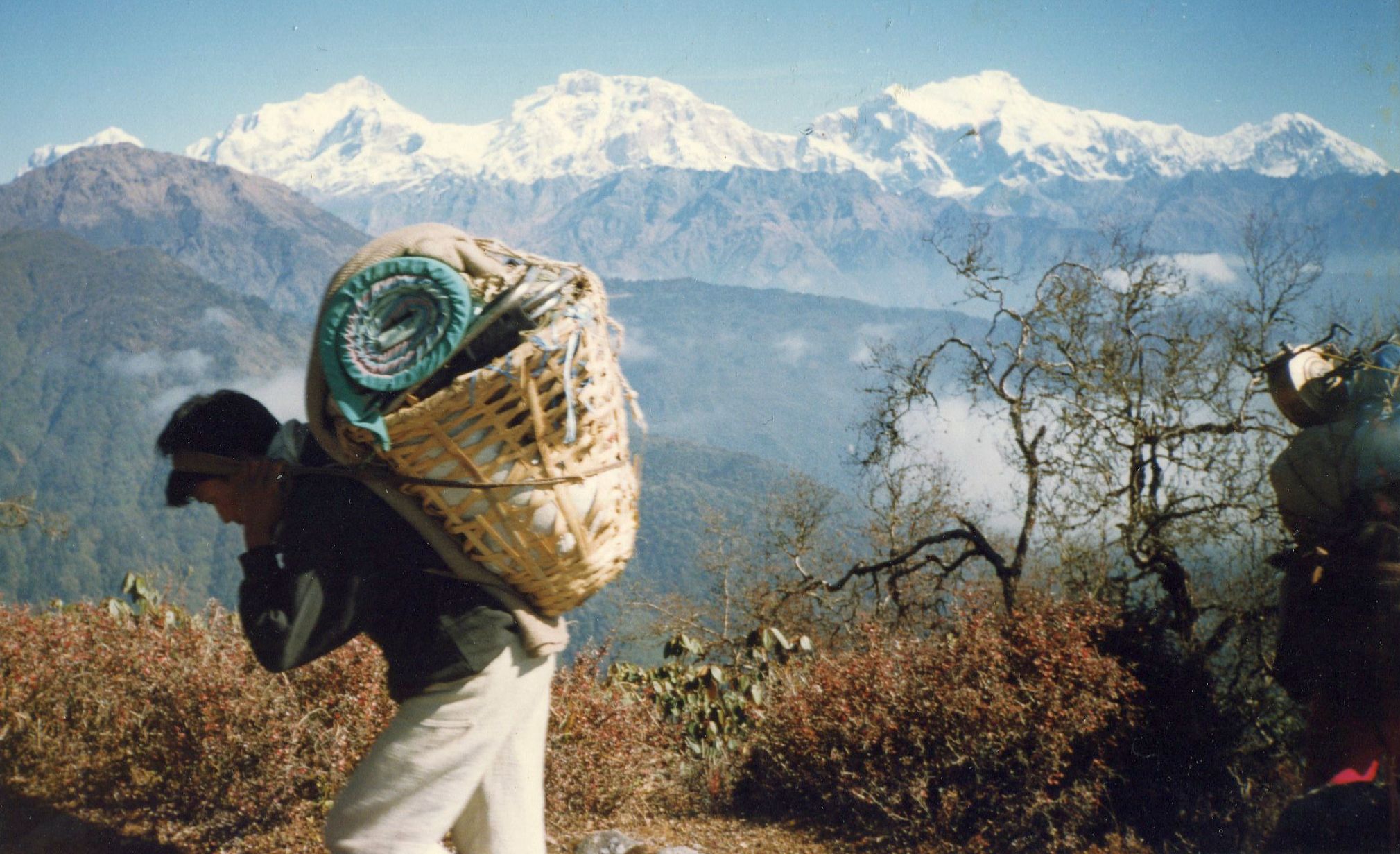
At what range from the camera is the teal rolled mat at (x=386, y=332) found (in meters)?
2.24

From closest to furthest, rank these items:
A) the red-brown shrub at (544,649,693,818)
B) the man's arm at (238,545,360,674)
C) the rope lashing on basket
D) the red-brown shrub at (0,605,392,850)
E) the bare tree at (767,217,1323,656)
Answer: the man's arm at (238,545,360,674)
the rope lashing on basket
the red-brown shrub at (0,605,392,850)
the red-brown shrub at (544,649,693,818)
the bare tree at (767,217,1323,656)

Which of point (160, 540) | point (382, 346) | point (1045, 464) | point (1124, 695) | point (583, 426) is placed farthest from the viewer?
point (160, 540)

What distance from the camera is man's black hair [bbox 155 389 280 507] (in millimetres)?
2408

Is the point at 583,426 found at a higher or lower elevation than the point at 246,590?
higher

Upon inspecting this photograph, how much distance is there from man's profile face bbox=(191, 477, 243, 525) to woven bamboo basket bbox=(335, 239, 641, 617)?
0.30 meters

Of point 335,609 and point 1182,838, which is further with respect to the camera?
point 1182,838

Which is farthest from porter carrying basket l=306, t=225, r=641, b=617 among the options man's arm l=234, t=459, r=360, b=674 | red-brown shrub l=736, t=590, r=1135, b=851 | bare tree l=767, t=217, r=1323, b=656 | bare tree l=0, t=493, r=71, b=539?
bare tree l=0, t=493, r=71, b=539

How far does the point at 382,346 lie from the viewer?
2260 millimetres

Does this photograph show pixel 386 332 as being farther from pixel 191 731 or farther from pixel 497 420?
pixel 191 731

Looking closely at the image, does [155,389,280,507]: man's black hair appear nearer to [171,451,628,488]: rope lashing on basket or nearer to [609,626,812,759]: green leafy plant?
[171,451,628,488]: rope lashing on basket

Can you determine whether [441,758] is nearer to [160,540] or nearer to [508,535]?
[508,535]

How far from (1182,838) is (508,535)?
165 inches

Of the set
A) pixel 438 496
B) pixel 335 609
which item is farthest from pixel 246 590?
pixel 438 496

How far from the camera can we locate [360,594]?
2326 millimetres
